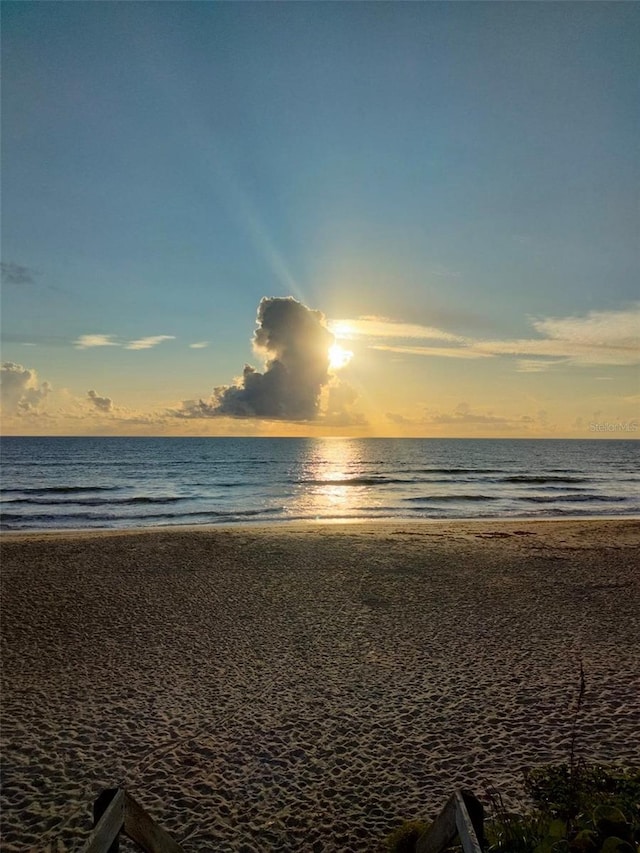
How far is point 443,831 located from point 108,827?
1.80m

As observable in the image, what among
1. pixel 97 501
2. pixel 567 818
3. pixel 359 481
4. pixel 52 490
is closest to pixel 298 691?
pixel 567 818

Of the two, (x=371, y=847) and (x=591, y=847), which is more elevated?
(x=591, y=847)

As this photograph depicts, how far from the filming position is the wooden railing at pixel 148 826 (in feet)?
8.58

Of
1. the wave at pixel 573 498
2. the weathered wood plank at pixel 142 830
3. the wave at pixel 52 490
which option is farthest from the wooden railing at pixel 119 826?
the wave at pixel 52 490

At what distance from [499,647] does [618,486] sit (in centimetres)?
4653

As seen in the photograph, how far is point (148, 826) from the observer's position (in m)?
3.13

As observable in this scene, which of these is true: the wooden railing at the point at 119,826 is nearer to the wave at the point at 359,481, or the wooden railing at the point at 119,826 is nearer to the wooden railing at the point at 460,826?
the wooden railing at the point at 460,826

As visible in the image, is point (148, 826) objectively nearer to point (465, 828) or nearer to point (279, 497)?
point (465, 828)

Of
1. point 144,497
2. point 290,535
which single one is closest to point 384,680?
point 290,535

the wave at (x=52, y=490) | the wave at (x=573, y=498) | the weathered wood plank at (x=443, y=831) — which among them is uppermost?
the weathered wood plank at (x=443, y=831)

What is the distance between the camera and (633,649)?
29.4ft

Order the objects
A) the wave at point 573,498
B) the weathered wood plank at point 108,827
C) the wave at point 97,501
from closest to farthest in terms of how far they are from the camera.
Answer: the weathered wood plank at point 108,827 → the wave at point 97,501 → the wave at point 573,498

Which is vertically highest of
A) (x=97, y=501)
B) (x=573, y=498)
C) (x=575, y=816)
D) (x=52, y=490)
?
(x=575, y=816)

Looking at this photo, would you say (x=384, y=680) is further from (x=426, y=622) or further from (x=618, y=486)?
(x=618, y=486)
